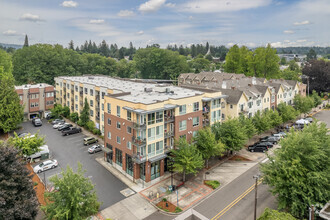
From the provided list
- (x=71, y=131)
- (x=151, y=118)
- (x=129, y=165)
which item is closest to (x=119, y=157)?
(x=129, y=165)

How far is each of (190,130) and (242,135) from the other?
839 cm

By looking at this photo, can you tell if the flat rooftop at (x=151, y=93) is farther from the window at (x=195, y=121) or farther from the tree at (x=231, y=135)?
the tree at (x=231, y=135)

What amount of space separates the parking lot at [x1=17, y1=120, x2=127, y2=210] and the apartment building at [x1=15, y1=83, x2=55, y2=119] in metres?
5.19

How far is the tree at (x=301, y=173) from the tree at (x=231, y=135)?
11.5 m

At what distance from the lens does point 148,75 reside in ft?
395

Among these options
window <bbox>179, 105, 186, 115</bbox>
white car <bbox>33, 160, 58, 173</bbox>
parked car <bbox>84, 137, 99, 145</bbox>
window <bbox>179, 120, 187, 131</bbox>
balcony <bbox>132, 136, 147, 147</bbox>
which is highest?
window <bbox>179, 105, 186, 115</bbox>

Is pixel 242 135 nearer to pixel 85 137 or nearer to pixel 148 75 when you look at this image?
pixel 85 137

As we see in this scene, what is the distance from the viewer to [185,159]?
30281mm

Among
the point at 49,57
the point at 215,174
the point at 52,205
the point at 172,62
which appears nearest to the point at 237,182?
the point at 215,174

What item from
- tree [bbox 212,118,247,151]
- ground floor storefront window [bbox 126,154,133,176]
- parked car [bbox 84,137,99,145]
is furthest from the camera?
parked car [bbox 84,137,99,145]

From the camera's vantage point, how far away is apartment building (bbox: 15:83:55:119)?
6031 centimetres

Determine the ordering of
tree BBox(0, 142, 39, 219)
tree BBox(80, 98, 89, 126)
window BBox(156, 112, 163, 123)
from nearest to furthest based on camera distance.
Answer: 1. tree BBox(0, 142, 39, 219)
2. window BBox(156, 112, 163, 123)
3. tree BBox(80, 98, 89, 126)

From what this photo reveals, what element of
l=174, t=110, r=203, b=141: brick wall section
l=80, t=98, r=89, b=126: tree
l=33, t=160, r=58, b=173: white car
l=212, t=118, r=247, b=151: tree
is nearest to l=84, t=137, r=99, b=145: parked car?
l=80, t=98, r=89, b=126: tree

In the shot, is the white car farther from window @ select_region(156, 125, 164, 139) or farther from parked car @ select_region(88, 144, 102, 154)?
window @ select_region(156, 125, 164, 139)
